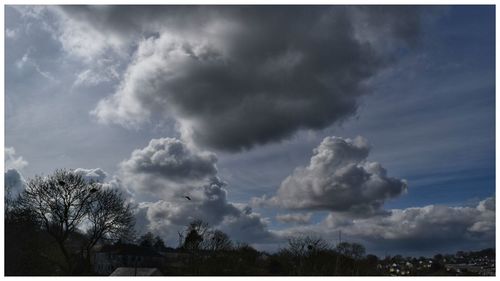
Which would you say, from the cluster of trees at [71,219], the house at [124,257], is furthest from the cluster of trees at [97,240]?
the house at [124,257]

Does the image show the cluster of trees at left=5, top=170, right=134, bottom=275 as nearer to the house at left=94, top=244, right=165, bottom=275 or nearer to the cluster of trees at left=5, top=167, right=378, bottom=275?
the cluster of trees at left=5, top=167, right=378, bottom=275

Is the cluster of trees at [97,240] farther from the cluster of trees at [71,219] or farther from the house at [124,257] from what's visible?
the house at [124,257]

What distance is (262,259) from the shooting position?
69.4m

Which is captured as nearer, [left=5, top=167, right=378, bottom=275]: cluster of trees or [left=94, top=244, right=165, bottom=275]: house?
[left=5, top=167, right=378, bottom=275]: cluster of trees

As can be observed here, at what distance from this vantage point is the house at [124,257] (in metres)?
90.4

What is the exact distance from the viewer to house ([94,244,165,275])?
90.4 m

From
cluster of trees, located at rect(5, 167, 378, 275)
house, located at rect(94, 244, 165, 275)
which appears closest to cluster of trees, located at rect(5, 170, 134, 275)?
cluster of trees, located at rect(5, 167, 378, 275)

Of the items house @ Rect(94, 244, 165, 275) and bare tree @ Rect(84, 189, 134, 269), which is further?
house @ Rect(94, 244, 165, 275)

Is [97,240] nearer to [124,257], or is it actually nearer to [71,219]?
[71,219]

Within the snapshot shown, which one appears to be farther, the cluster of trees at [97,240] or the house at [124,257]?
the house at [124,257]

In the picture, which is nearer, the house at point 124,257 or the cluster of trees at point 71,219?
the cluster of trees at point 71,219

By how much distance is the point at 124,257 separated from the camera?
9844 centimetres

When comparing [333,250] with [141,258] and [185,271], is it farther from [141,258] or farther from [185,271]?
[141,258]
